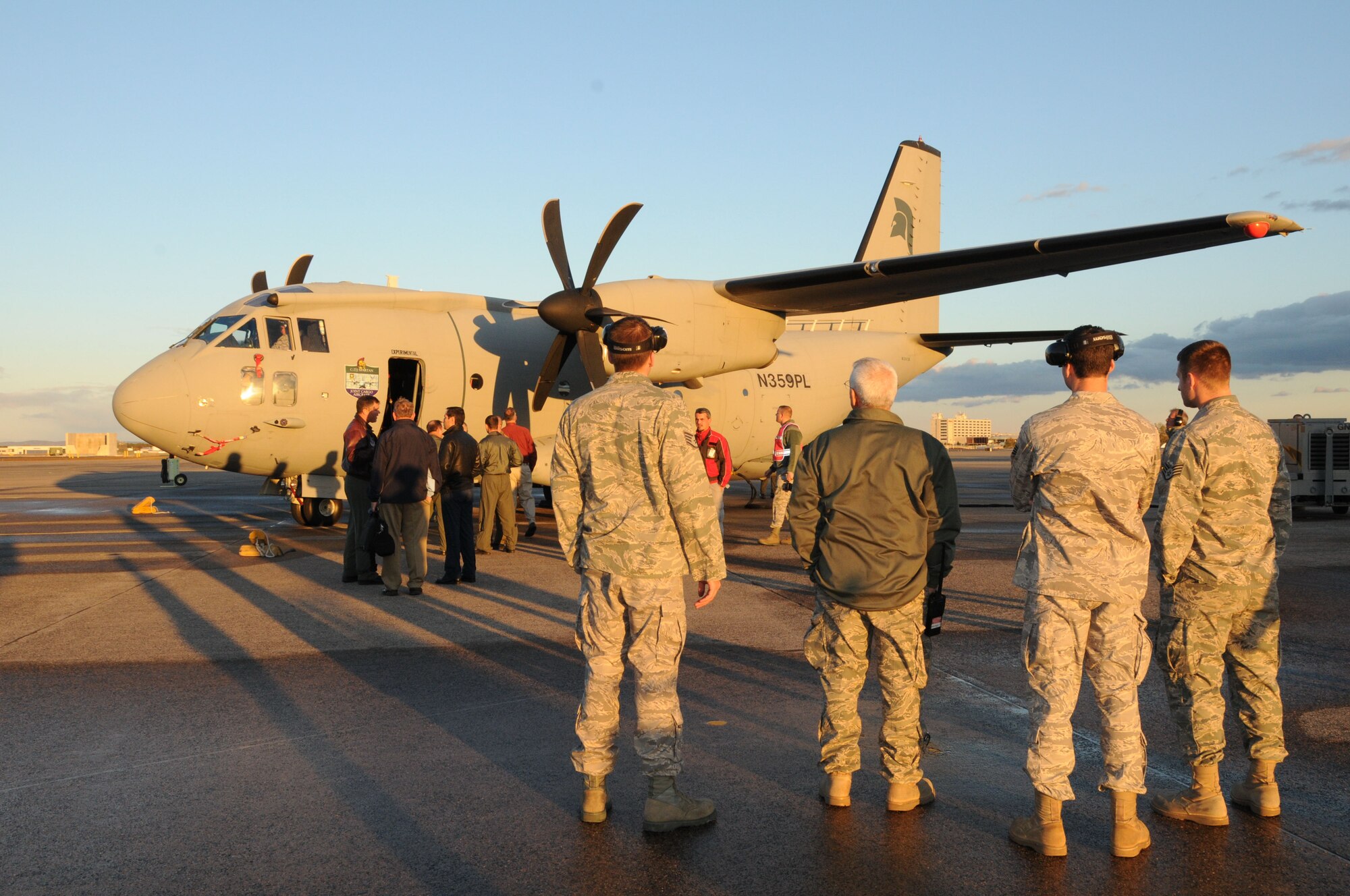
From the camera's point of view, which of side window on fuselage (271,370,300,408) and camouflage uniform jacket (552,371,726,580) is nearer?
camouflage uniform jacket (552,371,726,580)

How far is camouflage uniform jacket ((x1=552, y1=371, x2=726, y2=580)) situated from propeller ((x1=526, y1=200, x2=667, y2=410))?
10.3m

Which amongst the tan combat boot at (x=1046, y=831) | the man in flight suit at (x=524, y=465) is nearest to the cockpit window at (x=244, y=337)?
the man in flight suit at (x=524, y=465)

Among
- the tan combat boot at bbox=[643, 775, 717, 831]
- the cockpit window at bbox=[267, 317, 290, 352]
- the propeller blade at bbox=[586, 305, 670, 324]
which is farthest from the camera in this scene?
the propeller blade at bbox=[586, 305, 670, 324]

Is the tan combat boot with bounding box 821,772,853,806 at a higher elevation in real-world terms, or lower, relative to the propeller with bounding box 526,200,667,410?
lower

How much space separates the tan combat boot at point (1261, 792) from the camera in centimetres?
396

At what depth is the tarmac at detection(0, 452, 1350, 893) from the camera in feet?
11.4

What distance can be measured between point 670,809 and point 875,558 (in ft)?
4.31

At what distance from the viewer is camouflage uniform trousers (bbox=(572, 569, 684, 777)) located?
391 cm

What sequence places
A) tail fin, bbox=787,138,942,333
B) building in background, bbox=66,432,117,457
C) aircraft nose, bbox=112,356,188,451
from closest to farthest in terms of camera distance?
aircraft nose, bbox=112,356,188,451 < tail fin, bbox=787,138,942,333 < building in background, bbox=66,432,117,457

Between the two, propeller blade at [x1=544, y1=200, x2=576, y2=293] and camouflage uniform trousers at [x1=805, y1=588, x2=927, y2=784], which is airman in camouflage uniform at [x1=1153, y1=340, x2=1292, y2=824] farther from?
propeller blade at [x1=544, y1=200, x2=576, y2=293]

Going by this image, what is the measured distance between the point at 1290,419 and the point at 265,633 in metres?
17.8

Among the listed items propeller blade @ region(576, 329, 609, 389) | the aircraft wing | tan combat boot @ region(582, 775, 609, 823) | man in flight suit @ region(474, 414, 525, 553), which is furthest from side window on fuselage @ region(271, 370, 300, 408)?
tan combat boot @ region(582, 775, 609, 823)

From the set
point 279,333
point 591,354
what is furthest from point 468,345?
point 279,333

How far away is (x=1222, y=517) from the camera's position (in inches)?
157
